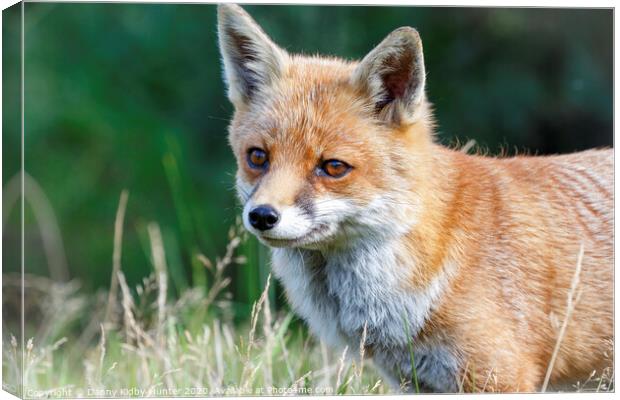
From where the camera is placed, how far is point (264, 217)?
14.6 ft

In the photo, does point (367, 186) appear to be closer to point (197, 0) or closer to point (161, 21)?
point (197, 0)

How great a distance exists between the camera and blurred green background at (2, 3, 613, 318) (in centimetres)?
596

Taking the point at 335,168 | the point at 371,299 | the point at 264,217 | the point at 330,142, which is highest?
the point at 330,142

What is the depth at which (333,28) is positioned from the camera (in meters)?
7.13

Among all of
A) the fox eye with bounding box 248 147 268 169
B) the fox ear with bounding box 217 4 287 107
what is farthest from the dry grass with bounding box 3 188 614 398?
the fox ear with bounding box 217 4 287 107

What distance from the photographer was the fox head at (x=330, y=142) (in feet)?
15.1

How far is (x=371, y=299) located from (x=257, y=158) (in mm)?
962

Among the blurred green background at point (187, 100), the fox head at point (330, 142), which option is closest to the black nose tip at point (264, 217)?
the fox head at point (330, 142)

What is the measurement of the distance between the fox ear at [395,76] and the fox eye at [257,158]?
62 cm

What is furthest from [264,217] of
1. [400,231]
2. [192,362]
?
[192,362]

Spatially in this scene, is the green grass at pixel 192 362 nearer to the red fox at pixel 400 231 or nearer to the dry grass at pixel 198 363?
the dry grass at pixel 198 363

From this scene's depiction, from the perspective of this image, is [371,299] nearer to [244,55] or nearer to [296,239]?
[296,239]

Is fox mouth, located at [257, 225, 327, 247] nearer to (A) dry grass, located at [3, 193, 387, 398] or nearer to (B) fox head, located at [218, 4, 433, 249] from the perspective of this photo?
(B) fox head, located at [218, 4, 433, 249]

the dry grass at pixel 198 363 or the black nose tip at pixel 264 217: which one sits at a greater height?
the black nose tip at pixel 264 217
